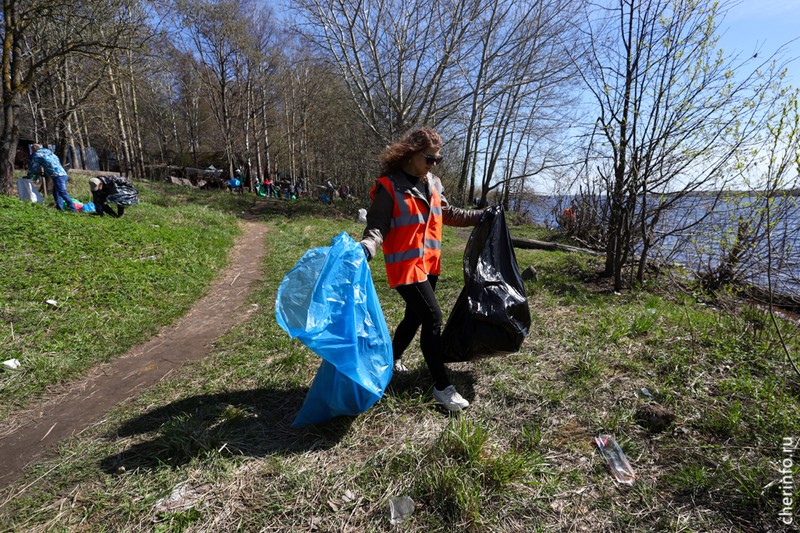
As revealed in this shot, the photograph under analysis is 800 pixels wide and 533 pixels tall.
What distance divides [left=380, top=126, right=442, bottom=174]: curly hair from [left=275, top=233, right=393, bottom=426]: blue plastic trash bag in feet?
2.18

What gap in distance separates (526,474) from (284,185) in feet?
87.4

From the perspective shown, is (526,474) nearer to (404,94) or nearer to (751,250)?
(751,250)

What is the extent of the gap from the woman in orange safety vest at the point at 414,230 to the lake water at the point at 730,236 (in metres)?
2.97

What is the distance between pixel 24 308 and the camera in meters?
4.02

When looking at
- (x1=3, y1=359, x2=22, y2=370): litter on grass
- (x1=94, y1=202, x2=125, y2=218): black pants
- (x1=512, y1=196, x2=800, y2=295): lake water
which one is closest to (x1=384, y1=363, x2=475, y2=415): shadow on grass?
(x1=512, y1=196, x2=800, y2=295): lake water

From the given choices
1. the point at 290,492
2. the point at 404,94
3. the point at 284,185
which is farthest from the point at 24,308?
the point at 284,185

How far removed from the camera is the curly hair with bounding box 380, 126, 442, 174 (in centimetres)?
245

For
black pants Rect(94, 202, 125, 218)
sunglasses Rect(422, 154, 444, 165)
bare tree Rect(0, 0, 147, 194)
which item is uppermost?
bare tree Rect(0, 0, 147, 194)

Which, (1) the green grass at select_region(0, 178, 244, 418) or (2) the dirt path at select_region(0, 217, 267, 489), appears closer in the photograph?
(2) the dirt path at select_region(0, 217, 267, 489)

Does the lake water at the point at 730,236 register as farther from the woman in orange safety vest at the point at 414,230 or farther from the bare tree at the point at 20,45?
the bare tree at the point at 20,45

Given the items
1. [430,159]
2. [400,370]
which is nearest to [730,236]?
[430,159]

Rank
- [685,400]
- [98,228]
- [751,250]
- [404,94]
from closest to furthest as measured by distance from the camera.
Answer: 1. [685,400]
2. [751,250]
3. [98,228]
4. [404,94]

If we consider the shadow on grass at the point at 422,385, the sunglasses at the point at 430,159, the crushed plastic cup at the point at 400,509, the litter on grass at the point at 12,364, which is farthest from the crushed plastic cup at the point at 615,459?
the litter on grass at the point at 12,364

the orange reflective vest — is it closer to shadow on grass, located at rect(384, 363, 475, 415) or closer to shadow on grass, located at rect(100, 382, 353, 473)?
shadow on grass, located at rect(384, 363, 475, 415)
